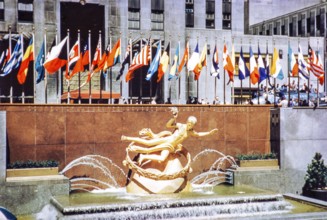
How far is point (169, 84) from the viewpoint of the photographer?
37875 millimetres

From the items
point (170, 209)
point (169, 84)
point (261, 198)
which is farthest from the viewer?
point (169, 84)

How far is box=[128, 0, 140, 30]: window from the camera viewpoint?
37719 mm

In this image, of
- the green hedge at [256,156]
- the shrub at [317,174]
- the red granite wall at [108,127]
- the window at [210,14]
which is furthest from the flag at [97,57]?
the window at [210,14]

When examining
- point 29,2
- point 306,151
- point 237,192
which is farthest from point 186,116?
point 29,2

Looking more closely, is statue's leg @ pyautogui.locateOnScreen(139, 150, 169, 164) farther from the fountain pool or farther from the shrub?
the shrub

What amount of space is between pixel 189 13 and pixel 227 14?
3.60m

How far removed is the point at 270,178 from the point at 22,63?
12.9 m

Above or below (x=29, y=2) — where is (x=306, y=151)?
below

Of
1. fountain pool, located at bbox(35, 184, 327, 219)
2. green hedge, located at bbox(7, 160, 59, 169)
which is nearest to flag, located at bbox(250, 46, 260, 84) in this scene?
fountain pool, located at bbox(35, 184, 327, 219)

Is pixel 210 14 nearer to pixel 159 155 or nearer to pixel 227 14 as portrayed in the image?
pixel 227 14

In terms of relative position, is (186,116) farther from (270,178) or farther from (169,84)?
(169,84)

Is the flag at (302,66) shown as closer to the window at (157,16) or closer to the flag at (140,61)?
the flag at (140,61)

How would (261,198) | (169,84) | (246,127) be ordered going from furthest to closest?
(169,84) → (246,127) → (261,198)

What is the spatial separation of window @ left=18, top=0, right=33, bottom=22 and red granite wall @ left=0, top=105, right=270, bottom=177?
15218mm
